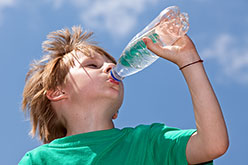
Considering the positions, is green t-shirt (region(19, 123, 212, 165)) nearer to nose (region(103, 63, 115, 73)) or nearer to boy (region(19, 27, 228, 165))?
boy (region(19, 27, 228, 165))

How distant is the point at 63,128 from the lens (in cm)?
418

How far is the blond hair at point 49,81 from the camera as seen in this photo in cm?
411

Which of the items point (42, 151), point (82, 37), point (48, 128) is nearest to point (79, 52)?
point (82, 37)

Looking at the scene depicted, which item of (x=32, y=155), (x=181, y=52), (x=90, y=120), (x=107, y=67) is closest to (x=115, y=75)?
(x=107, y=67)

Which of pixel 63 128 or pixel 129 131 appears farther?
pixel 63 128

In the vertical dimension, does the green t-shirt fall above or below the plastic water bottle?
below

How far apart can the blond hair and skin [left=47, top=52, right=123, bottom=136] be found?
0.15 metres

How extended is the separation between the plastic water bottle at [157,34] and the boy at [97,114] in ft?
0.56

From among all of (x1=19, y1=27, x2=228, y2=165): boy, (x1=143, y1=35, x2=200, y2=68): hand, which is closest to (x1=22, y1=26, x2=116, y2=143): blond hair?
(x1=19, y1=27, x2=228, y2=165): boy

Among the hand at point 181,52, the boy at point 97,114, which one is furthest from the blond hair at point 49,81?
the hand at point 181,52

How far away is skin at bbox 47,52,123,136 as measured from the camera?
3.75 m

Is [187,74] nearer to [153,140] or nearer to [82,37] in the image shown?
[153,140]

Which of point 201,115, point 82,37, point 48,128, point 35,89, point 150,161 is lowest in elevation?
point 150,161

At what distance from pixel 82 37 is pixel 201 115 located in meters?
2.03
